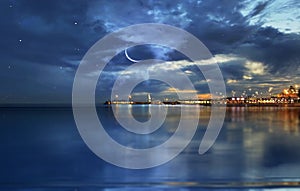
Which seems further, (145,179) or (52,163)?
(52,163)

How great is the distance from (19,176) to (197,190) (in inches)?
249

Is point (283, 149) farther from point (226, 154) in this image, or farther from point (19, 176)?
point (19, 176)

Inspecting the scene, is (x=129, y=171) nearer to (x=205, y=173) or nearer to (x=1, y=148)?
(x=205, y=173)

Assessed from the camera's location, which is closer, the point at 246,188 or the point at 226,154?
the point at 246,188

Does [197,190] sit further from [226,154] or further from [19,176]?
[226,154]

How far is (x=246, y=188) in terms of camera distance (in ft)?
25.4

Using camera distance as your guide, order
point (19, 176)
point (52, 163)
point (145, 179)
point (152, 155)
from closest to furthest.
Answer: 1. point (145, 179)
2. point (19, 176)
3. point (52, 163)
4. point (152, 155)

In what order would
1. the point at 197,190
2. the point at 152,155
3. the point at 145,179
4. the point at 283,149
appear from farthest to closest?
the point at 283,149, the point at 152,155, the point at 145,179, the point at 197,190

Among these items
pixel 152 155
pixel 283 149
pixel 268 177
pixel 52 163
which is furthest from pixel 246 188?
pixel 283 149

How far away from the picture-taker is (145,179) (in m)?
9.48

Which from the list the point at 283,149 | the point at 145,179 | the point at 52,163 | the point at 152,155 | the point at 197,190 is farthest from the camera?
the point at 283,149

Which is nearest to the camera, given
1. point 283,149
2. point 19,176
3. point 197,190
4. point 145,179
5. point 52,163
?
point 197,190

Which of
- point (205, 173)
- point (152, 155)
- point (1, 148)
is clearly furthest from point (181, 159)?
point (1, 148)

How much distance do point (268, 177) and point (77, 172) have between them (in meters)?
6.59
